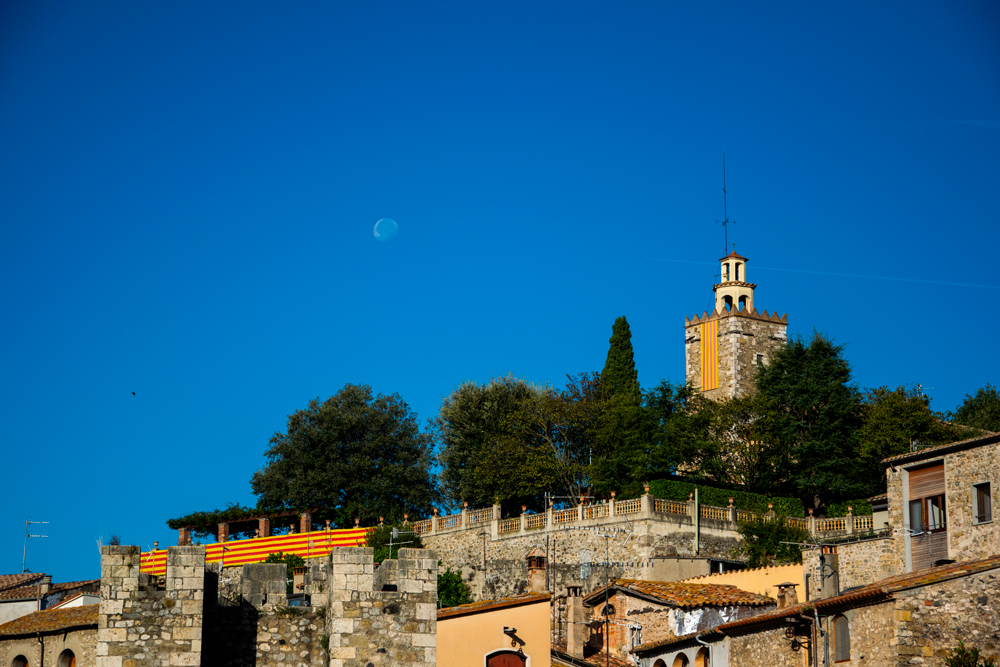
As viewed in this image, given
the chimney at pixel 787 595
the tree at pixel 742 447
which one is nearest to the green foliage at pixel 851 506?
the tree at pixel 742 447

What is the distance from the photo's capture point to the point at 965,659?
2336 cm

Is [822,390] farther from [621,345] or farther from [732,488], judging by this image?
[621,345]

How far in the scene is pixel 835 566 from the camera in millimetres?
35969

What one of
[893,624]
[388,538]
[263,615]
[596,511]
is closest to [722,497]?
[596,511]

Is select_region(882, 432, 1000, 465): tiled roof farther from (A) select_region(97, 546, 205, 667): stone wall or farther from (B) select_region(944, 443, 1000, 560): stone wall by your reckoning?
(A) select_region(97, 546, 205, 667): stone wall

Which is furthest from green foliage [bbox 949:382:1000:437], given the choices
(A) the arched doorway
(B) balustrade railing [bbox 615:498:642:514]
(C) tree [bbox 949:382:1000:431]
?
(A) the arched doorway

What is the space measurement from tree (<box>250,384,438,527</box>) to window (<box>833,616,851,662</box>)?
36887 millimetres

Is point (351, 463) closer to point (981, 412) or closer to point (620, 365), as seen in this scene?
point (620, 365)

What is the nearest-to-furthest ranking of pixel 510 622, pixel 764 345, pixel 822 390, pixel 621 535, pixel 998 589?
pixel 998 589, pixel 510 622, pixel 621 535, pixel 822 390, pixel 764 345

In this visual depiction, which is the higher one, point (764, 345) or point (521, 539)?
point (764, 345)

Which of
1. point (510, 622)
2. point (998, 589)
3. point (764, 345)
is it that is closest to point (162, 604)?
point (510, 622)

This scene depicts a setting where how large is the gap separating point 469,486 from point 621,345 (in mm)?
10116

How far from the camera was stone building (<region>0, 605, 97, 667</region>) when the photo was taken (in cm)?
3155

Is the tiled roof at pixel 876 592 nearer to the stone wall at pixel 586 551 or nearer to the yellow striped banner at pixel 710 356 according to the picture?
the stone wall at pixel 586 551
